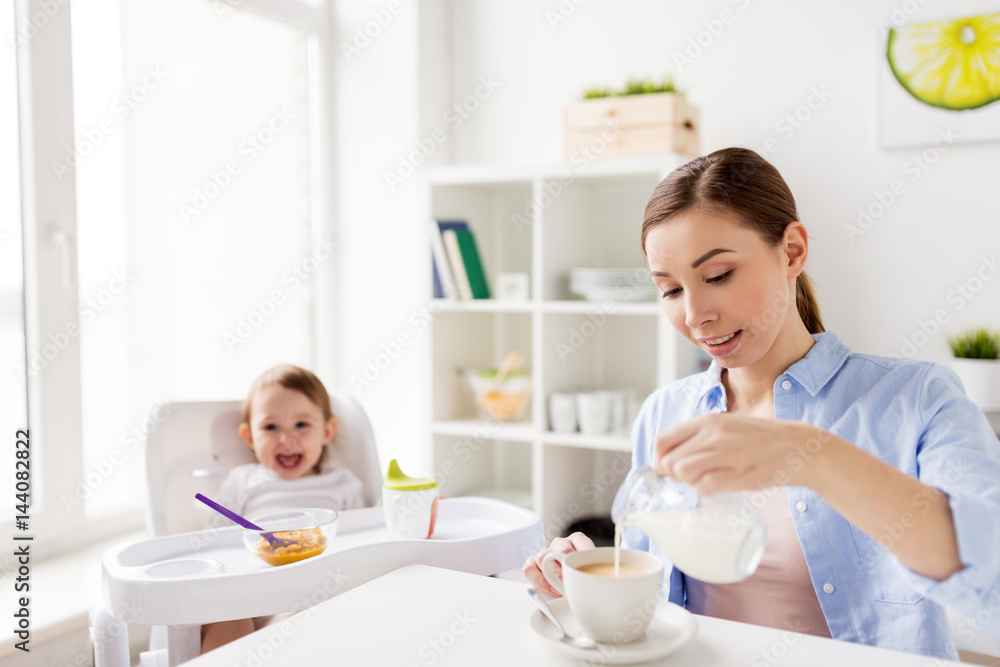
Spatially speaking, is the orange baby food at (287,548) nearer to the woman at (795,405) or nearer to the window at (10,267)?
the woman at (795,405)

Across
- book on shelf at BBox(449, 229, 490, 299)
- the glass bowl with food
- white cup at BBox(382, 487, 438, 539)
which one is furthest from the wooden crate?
the glass bowl with food

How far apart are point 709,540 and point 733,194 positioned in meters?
0.57

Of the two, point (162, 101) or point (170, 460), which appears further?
point (162, 101)

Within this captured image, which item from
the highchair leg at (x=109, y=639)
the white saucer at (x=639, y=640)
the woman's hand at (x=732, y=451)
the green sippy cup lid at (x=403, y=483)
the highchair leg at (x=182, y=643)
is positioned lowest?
the highchair leg at (x=182, y=643)

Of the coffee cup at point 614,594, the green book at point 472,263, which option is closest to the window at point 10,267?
the green book at point 472,263

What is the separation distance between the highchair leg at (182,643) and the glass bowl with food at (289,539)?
27cm

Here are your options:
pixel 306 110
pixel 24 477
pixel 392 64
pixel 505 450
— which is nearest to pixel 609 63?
pixel 392 64

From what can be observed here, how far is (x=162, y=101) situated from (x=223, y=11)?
40 centimetres

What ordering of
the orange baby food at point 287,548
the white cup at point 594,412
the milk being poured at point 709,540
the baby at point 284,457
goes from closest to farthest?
the milk being poured at point 709,540
the orange baby food at point 287,548
the baby at point 284,457
the white cup at point 594,412

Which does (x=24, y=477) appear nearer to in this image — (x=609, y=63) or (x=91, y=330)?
(x=91, y=330)

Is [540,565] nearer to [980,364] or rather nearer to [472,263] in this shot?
[980,364]

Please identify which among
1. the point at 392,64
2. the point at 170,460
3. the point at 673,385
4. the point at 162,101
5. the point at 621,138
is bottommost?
the point at 170,460

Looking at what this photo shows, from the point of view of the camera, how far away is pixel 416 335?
283cm

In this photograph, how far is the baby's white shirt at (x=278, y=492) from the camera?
1.79 m
